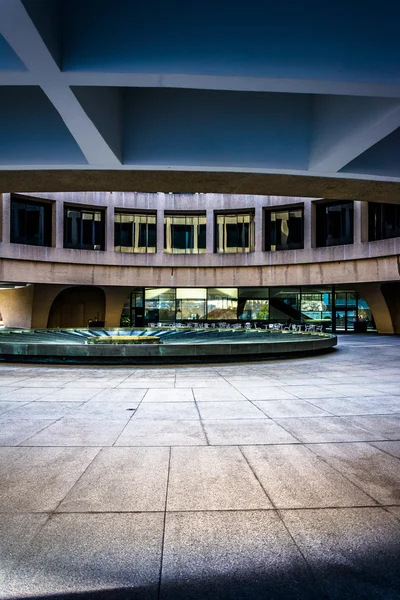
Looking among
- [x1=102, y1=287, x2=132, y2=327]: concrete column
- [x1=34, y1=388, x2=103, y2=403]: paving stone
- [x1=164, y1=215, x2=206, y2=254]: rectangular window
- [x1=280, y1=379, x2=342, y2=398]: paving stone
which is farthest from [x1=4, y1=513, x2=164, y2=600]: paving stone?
[x1=164, y1=215, x2=206, y2=254]: rectangular window

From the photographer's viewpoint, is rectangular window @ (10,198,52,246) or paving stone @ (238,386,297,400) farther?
rectangular window @ (10,198,52,246)

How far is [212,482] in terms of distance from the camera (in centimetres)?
367

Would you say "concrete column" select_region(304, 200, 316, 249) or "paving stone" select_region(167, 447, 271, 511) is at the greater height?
"concrete column" select_region(304, 200, 316, 249)

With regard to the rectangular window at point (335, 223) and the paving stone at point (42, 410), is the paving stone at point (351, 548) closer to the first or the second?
the paving stone at point (42, 410)

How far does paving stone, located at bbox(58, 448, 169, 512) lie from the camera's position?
128 inches

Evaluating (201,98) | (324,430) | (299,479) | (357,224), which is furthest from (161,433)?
(357,224)

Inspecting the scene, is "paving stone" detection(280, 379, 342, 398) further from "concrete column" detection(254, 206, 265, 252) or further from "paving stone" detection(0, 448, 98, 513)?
"concrete column" detection(254, 206, 265, 252)

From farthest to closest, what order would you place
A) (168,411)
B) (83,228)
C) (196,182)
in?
(83,228) < (196,182) < (168,411)

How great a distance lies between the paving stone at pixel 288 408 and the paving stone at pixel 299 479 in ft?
5.11

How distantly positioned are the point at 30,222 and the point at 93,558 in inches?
1194

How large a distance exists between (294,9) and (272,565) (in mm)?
5072

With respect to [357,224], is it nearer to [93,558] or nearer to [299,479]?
[299,479]

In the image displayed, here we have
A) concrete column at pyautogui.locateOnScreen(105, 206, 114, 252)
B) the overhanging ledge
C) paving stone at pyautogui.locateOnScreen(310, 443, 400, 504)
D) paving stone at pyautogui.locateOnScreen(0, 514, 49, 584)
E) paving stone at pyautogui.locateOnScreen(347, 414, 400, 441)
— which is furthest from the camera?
concrete column at pyautogui.locateOnScreen(105, 206, 114, 252)

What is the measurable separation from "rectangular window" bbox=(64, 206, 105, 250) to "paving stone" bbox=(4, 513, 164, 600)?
99.2 feet
